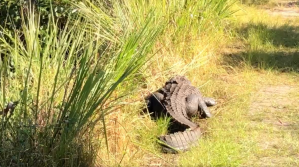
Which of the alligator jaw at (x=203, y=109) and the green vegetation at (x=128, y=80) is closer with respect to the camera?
the green vegetation at (x=128, y=80)

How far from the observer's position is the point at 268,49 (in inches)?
329

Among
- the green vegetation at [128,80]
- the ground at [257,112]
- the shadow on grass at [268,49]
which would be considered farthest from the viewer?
the shadow on grass at [268,49]

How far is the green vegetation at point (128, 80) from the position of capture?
3959 millimetres

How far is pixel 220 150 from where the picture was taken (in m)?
4.89

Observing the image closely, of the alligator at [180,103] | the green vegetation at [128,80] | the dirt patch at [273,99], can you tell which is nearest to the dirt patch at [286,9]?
the green vegetation at [128,80]

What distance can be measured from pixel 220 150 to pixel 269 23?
559 cm

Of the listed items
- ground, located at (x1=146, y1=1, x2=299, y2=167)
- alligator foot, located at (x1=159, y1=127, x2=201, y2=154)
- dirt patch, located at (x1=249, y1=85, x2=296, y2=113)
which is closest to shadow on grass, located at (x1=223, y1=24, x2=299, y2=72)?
ground, located at (x1=146, y1=1, x2=299, y2=167)

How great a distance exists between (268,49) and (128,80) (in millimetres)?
3591

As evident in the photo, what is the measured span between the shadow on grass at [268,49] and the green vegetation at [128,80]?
0.9 inches

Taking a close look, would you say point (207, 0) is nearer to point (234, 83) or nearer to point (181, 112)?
point (234, 83)

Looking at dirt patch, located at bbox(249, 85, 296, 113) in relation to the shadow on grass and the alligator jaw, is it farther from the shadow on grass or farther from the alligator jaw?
the shadow on grass

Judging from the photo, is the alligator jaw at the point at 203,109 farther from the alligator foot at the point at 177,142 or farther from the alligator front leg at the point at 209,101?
the alligator foot at the point at 177,142

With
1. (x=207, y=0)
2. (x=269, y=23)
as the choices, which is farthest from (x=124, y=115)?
(x=269, y=23)

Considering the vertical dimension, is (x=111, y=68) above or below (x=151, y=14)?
below
